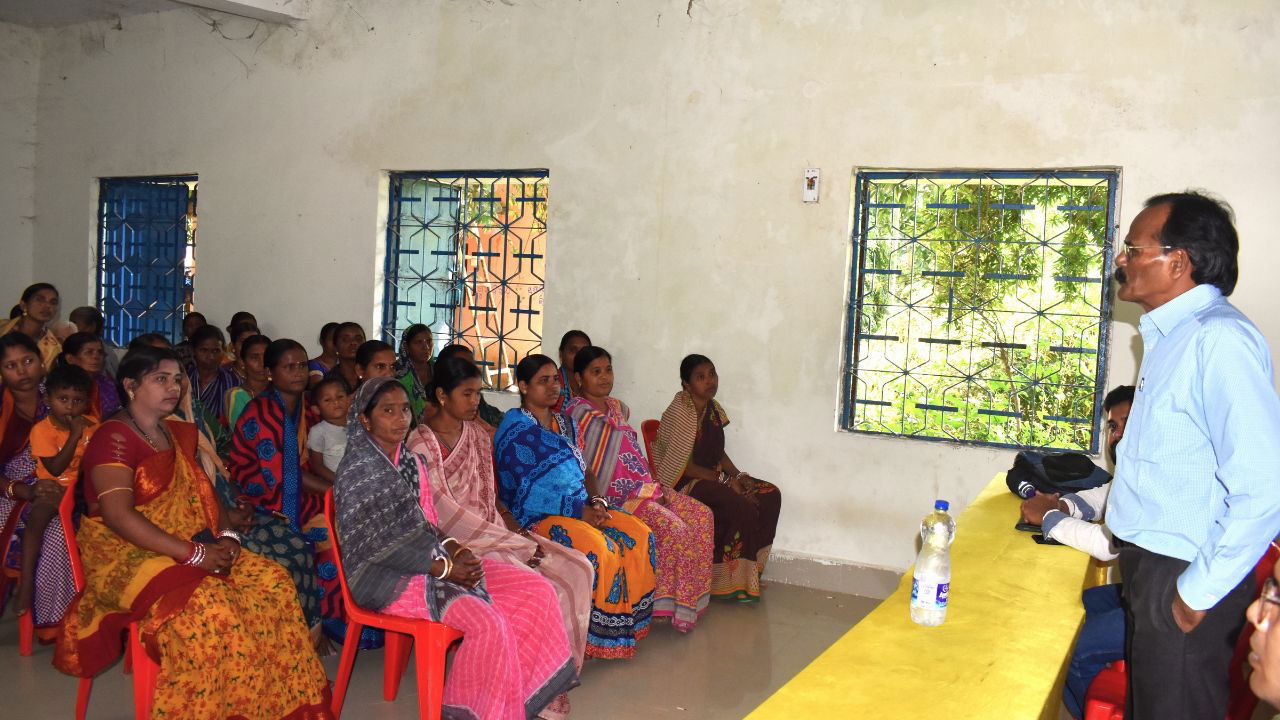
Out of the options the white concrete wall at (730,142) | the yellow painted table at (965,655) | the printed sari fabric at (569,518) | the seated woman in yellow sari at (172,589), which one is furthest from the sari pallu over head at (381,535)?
the white concrete wall at (730,142)

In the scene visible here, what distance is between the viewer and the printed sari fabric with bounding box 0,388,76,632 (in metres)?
4.03

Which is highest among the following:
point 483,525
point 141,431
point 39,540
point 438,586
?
point 141,431

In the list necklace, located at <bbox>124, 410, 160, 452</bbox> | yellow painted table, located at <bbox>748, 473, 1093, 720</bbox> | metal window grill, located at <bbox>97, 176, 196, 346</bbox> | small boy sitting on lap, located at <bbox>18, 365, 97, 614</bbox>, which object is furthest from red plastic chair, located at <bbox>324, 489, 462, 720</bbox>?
metal window grill, located at <bbox>97, 176, 196, 346</bbox>

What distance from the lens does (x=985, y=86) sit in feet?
16.9

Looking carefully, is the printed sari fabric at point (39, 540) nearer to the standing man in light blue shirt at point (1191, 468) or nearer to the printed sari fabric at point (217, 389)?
the printed sari fabric at point (217, 389)

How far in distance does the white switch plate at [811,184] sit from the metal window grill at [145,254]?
4691 millimetres

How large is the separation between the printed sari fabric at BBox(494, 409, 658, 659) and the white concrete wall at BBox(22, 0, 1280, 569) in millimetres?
1628

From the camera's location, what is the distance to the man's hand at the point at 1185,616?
2.05 meters

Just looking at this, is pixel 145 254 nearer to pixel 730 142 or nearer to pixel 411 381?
pixel 411 381

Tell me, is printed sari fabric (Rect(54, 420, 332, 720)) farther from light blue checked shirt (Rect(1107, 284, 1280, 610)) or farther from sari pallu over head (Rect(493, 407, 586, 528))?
light blue checked shirt (Rect(1107, 284, 1280, 610))

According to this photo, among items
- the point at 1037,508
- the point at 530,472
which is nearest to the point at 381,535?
the point at 530,472

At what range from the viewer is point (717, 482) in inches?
211

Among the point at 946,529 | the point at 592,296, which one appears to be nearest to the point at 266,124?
the point at 592,296

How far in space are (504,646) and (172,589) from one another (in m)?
1.01
